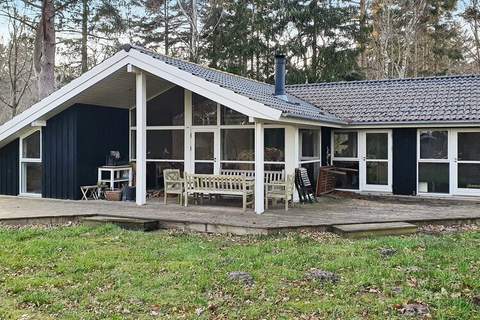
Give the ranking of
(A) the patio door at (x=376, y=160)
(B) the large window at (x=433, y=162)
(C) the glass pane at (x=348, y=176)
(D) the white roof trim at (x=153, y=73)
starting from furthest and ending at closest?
1. (C) the glass pane at (x=348, y=176)
2. (A) the patio door at (x=376, y=160)
3. (B) the large window at (x=433, y=162)
4. (D) the white roof trim at (x=153, y=73)

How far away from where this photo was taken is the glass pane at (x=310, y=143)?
10.6 metres

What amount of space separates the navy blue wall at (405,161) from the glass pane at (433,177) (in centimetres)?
16

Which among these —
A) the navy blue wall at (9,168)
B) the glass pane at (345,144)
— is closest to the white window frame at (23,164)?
the navy blue wall at (9,168)

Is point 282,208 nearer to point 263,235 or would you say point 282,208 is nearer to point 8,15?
point 263,235

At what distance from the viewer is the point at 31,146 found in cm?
1134

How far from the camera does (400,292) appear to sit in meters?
4.38

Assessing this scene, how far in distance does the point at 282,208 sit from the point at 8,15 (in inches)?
493

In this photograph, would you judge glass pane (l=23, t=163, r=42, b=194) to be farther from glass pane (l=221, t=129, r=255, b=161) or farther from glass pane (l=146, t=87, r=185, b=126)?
glass pane (l=221, t=129, r=255, b=161)

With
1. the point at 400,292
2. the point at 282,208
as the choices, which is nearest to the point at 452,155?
the point at 282,208

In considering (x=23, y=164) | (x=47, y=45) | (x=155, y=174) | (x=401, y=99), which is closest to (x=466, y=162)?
(x=401, y=99)

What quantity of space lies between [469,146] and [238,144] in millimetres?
5520

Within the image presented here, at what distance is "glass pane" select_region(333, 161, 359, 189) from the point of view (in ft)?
A: 39.3

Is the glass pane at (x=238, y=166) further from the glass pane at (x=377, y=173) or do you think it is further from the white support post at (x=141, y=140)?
the glass pane at (x=377, y=173)

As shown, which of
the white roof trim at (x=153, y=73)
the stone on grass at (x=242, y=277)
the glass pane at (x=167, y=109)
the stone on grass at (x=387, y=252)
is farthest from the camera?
the glass pane at (x=167, y=109)
